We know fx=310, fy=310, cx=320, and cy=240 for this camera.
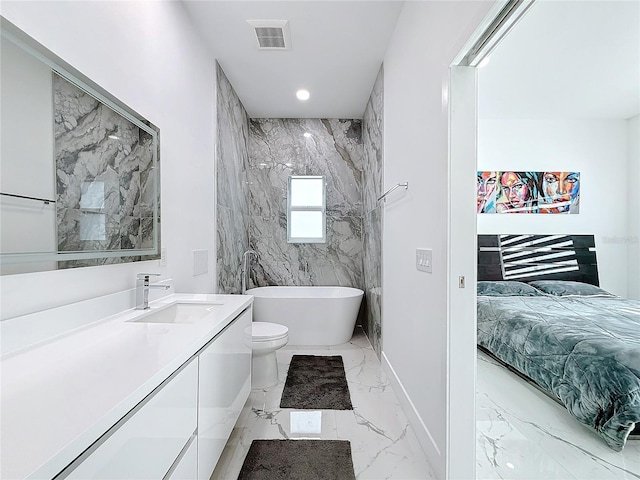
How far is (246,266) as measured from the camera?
13.3 feet

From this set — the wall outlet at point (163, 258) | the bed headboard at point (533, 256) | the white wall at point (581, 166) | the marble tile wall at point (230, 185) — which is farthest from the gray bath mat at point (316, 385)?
the white wall at point (581, 166)

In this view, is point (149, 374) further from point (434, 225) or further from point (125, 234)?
point (434, 225)

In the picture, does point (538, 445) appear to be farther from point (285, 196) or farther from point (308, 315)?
point (285, 196)

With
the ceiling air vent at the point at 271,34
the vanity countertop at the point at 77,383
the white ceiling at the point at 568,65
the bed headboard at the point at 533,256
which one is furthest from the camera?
the bed headboard at the point at 533,256

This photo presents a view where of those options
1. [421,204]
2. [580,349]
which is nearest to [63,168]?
[421,204]

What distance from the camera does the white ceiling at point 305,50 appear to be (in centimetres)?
217

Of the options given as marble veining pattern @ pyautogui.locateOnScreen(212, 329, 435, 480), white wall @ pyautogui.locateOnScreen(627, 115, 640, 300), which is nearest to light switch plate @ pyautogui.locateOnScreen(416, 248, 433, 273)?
marble veining pattern @ pyautogui.locateOnScreen(212, 329, 435, 480)

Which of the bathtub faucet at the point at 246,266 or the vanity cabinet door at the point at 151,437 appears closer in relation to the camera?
the vanity cabinet door at the point at 151,437

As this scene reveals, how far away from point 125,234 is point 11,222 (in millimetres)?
580

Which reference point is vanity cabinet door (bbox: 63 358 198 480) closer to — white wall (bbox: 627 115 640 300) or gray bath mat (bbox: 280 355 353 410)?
gray bath mat (bbox: 280 355 353 410)

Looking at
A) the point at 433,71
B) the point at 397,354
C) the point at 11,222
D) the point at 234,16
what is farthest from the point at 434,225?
the point at 234,16

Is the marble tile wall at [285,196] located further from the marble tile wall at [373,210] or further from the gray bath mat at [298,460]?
the gray bath mat at [298,460]

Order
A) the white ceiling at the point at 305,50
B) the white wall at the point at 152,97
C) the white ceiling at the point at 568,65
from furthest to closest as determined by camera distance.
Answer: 1. the white ceiling at the point at 305,50
2. the white ceiling at the point at 568,65
3. the white wall at the point at 152,97

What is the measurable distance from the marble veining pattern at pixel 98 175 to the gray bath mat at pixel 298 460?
1.24m
